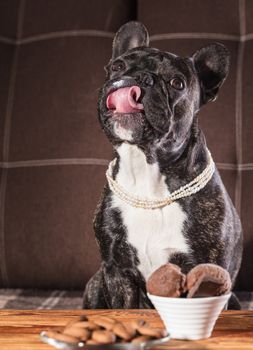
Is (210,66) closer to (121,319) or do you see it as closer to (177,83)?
(177,83)

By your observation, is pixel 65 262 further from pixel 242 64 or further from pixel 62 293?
pixel 242 64

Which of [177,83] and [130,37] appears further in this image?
[130,37]

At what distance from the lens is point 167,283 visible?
0.86m

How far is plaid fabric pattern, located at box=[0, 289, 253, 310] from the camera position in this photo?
1.54m

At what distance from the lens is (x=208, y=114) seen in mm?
1639

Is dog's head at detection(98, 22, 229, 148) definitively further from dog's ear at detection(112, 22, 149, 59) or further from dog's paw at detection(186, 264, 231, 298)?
dog's paw at detection(186, 264, 231, 298)

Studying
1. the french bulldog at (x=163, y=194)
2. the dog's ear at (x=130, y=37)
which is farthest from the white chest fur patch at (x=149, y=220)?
the dog's ear at (x=130, y=37)

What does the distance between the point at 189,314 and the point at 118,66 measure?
54 centimetres

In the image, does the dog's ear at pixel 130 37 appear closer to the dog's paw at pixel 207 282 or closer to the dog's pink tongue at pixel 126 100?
the dog's pink tongue at pixel 126 100

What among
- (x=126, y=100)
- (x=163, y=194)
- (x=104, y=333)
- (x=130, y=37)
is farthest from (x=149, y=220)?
(x=104, y=333)

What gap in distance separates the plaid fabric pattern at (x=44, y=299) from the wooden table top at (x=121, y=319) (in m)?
0.46

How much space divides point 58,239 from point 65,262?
0.06 metres

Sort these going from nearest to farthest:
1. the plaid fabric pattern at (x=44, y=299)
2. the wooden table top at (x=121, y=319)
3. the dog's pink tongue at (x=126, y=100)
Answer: the wooden table top at (x=121, y=319)
the dog's pink tongue at (x=126, y=100)
the plaid fabric pattern at (x=44, y=299)

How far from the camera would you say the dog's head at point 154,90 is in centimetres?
114
